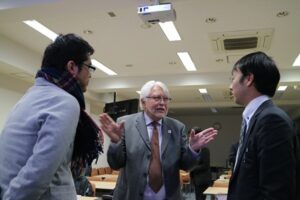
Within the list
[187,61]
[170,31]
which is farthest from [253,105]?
[187,61]

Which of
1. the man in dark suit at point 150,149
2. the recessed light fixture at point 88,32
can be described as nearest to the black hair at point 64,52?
the man in dark suit at point 150,149

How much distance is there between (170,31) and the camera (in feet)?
18.7

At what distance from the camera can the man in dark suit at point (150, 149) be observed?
2201 millimetres

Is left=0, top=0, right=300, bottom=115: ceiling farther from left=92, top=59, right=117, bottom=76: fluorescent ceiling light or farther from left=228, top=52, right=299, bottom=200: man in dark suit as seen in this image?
left=228, top=52, right=299, bottom=200: man in dark suit

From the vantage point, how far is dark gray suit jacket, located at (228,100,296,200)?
1411 mm

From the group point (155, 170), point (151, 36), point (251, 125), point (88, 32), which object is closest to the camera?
point (251, 125)

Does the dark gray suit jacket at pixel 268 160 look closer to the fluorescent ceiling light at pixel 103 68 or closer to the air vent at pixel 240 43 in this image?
the air vent at pixel 240 43

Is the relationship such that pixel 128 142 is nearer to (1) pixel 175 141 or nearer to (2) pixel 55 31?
(1) pixel 175 141

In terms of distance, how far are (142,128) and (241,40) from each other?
13.7ft

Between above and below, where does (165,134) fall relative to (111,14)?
below

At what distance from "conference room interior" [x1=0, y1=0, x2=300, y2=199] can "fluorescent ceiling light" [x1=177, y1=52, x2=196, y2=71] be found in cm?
10

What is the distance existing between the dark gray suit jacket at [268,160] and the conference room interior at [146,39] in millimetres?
2879

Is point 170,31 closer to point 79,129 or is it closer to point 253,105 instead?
point 253,105

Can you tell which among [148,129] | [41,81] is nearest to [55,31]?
[148,129]
